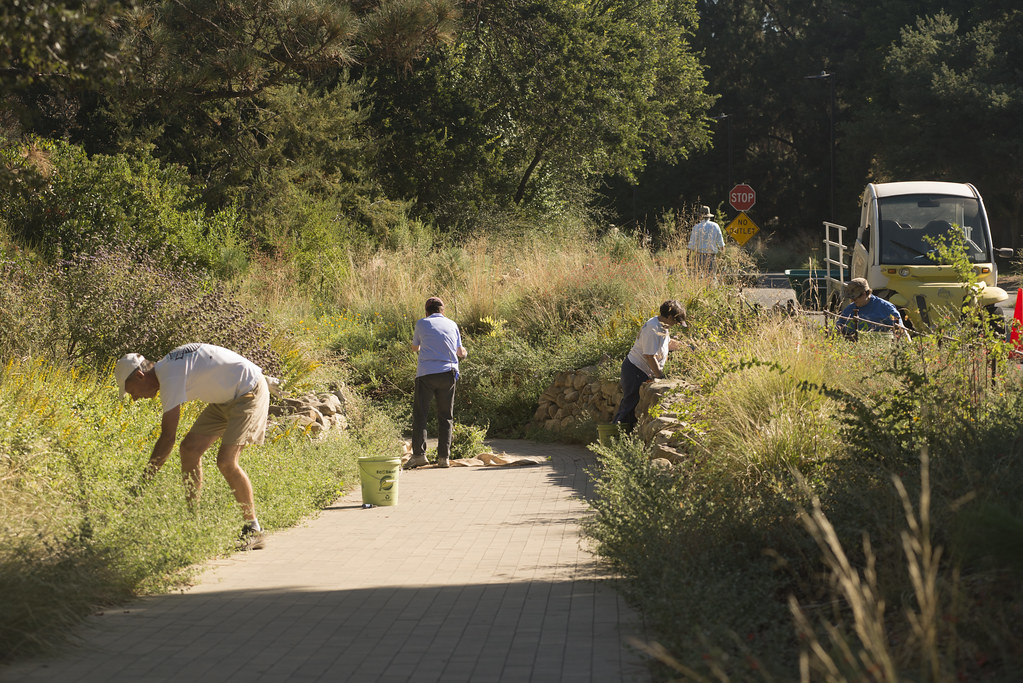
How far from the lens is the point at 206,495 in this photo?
733 cm

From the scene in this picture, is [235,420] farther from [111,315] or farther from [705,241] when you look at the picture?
[705,241]

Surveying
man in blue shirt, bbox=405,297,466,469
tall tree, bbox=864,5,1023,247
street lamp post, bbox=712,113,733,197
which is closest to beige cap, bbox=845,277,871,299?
man in blue shirt, bbox=405,297,466,469

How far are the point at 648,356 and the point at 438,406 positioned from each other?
2281mm

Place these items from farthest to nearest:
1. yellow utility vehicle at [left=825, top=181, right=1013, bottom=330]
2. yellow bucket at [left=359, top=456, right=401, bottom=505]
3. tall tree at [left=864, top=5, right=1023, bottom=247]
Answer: tall tree at [left=864, top=5, right=1023, bottom=247]
yellow utility vehicle at [left=825, top=181, right=1013, bottom=330]
yellow bucket at [left=359, top=456, right=401, bottom=505]

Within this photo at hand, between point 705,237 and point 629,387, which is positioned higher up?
point 705,237

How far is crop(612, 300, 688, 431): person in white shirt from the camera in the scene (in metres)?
10.6

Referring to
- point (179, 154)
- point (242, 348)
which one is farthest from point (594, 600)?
point (179, 154)

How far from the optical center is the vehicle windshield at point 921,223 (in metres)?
17.3

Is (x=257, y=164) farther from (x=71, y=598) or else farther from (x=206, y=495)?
(x=71, y=598)

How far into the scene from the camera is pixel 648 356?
1088 cm

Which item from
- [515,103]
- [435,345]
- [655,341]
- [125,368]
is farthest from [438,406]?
[515,103]

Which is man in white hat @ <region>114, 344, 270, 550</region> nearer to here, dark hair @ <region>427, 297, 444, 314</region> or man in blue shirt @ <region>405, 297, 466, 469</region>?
man in blue shirt @ <region>405, 297, 466, 469</region>

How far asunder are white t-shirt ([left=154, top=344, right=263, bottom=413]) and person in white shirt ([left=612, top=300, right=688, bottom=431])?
4.65m

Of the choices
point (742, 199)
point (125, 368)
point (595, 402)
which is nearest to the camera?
point (125, 368)
